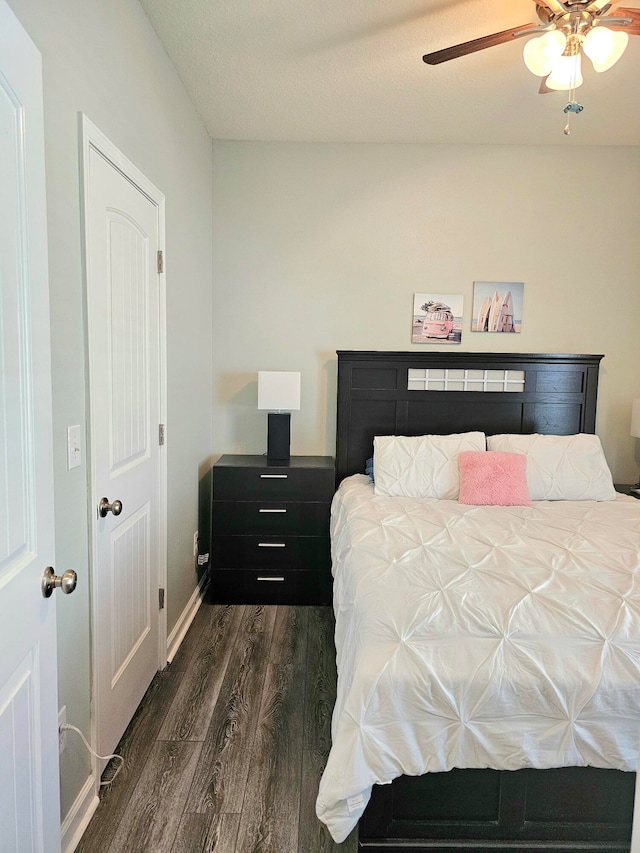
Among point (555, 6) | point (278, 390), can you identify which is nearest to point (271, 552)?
point (278, 390)

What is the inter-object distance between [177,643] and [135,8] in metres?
2.74

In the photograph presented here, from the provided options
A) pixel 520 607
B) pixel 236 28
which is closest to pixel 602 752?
pixel 520 607

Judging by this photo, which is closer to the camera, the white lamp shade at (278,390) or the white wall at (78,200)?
the white wall at (78,200)

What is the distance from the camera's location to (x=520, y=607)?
1647 millimetres

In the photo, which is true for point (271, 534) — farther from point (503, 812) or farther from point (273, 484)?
point (503, 812)

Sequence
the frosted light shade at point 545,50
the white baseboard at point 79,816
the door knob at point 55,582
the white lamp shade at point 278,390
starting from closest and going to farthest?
the door knob at point 55,582, the white baseboard at point 79,816, the frosted light shade at point 545,50, the white lamp shade at point 278,390

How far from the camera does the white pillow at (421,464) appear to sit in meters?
3.04

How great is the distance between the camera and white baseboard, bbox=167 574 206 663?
8.69 ft

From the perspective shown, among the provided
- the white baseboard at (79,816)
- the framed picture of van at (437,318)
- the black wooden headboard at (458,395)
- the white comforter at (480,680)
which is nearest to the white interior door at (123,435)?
the white baseboard at (79,816)

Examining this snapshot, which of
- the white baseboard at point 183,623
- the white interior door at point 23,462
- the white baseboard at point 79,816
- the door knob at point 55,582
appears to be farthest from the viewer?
the white baseboard at point 183,623

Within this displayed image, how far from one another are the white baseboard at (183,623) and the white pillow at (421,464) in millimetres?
1216

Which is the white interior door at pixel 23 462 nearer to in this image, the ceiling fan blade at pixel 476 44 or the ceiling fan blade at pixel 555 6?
the ceiling fan blade at pixel 476 44

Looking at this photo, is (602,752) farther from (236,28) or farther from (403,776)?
(236,28)

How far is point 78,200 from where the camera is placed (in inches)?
63.4
